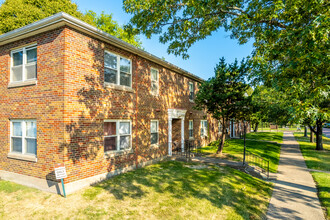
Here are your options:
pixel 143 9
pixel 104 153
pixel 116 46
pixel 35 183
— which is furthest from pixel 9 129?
pixel 143 9

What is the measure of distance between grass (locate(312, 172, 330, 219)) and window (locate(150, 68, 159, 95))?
383 inches

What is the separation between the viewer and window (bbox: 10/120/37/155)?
770 centimetres

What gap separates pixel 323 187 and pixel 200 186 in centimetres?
605

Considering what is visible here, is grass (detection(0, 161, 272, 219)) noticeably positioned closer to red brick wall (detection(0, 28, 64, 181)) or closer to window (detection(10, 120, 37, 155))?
red brick wall (detection(0, 28, 64, 181))

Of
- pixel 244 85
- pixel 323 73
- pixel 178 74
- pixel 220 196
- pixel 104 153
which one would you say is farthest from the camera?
pixel 178 74

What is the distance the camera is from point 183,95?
15344 mm

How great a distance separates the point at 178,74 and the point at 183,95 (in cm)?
188

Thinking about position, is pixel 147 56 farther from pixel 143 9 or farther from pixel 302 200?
pixel 302 200

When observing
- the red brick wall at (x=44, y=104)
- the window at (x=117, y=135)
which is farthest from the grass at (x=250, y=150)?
the red brick wall at (x=44, y=104)

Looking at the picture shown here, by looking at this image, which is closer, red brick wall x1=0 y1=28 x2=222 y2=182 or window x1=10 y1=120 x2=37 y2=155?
red brick wall x1=0 y1=28 x2=222 y2=182

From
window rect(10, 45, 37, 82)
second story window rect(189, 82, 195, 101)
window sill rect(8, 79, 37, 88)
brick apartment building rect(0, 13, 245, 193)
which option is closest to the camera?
brick apartment building rect(0, 13, 245, 193)

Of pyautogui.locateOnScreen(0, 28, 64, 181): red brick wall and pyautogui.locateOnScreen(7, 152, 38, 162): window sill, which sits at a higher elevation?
pyautogui.locateOnScreen(0, 28, 64, 181): red brick wall

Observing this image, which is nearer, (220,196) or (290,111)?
(290,111)

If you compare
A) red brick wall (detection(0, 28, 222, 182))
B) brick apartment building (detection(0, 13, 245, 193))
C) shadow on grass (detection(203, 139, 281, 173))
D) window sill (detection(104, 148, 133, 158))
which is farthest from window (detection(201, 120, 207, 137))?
window sill (detection(104, 148, 133, 158))
